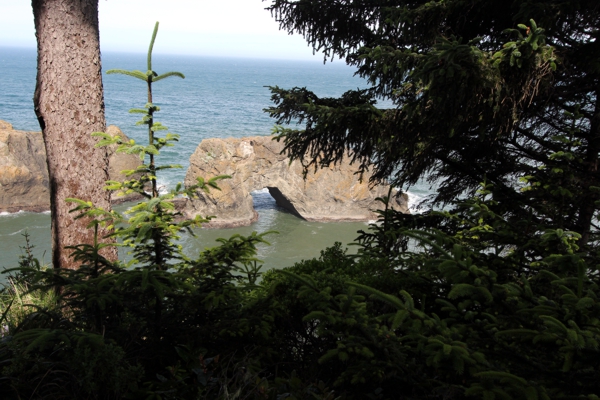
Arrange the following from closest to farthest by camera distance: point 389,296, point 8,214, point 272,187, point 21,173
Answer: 1. point 389,296
2. point 21,173
3. point 8,214
4. point 272,187

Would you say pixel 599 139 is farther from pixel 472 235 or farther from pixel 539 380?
pixel 539 380

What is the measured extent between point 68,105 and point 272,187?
23046 millimetres

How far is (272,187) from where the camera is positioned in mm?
27359

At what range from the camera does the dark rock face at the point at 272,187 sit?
24.9 m

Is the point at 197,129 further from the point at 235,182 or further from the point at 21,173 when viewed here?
the point at 235,182

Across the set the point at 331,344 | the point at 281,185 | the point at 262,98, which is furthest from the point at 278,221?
the point at 262,98

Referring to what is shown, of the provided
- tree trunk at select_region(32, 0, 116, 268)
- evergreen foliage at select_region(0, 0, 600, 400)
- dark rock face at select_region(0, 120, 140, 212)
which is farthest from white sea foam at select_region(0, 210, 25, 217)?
evergreen foliage at select_region(0, 0, 600, 400)

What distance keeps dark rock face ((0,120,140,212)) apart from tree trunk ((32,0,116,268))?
2079cm

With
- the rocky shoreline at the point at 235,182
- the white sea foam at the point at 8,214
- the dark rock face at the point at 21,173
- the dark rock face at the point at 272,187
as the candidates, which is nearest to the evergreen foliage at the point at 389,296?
the rocky shoreline at the point at 235,182

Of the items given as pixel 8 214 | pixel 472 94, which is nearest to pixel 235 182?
pixel 8 214

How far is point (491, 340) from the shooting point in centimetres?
177

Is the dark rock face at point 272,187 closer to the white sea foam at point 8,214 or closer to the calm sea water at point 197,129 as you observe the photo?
the calm sea water at point 197,129

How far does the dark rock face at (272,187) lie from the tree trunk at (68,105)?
20.2 meters

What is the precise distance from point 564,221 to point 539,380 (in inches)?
114
